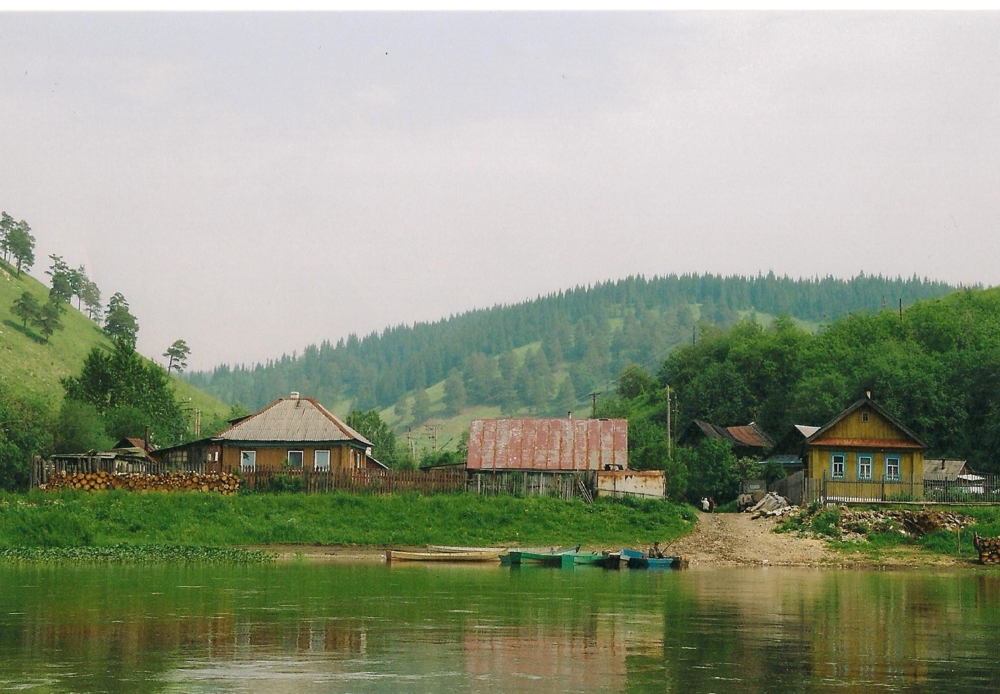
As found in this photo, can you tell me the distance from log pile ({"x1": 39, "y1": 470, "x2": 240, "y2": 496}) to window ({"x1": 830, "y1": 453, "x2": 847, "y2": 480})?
32133 mm

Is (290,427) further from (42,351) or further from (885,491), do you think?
(42,351)

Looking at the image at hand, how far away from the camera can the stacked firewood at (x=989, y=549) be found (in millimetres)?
47438

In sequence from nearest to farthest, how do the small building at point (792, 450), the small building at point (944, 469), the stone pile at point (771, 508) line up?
the stone pile at point (771, 508) → the small building at point (944, 469) → the small building at point (792, 450)

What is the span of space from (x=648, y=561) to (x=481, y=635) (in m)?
22.6

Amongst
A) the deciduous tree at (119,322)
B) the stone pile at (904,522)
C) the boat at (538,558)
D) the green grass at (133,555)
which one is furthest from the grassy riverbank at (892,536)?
the deciduous tree at (119,322)

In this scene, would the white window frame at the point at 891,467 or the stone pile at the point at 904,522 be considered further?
the white window frame at the point at 891,467

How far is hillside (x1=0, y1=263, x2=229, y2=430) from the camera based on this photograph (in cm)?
13988

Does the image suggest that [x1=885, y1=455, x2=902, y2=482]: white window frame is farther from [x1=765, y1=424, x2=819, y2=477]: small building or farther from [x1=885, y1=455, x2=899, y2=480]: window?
[x1=765, y1=424, x2=819, y2=477]: small building

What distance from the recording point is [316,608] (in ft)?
88.2

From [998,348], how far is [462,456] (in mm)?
38401

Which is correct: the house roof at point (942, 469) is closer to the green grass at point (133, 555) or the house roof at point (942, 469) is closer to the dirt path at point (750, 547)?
the dirt path at point (750, 547)

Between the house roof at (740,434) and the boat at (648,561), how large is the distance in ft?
127

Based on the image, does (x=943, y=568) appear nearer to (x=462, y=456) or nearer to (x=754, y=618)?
(x=754, y=618)

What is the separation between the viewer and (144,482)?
182 ft
